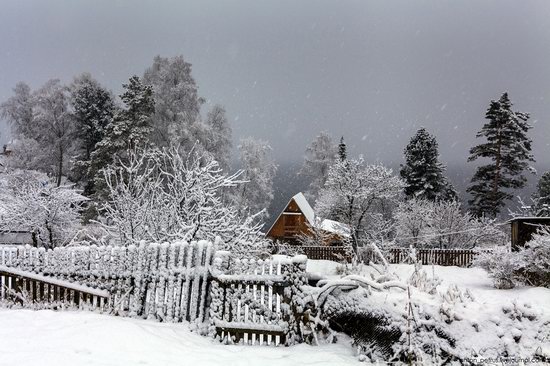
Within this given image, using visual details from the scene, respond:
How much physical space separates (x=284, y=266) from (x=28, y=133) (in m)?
36.9

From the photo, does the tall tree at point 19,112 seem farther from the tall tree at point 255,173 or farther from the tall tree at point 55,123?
the tall tree at point 255,173

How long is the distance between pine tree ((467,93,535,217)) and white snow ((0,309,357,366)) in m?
32.5

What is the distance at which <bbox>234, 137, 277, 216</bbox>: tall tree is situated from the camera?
38.0 m

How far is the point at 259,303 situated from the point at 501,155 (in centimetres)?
3381

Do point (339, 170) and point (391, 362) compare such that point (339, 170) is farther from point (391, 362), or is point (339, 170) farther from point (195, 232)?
point (391, 362)

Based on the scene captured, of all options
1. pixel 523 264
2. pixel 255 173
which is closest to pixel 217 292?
pixel 523 264

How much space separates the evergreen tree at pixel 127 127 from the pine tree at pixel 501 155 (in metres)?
26.4

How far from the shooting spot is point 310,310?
20.7ft

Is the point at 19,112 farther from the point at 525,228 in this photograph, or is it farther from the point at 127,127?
the point at 525,228

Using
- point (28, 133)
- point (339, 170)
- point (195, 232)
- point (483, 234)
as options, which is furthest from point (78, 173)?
point (483, 234)

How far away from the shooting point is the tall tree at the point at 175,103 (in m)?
30.6

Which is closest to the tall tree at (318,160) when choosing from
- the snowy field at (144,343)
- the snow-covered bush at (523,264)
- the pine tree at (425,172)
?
the pine tree at (425,172)

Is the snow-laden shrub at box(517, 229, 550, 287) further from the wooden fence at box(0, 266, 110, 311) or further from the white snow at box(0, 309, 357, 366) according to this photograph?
the wooden fence at box(0, 266, 110, 311)

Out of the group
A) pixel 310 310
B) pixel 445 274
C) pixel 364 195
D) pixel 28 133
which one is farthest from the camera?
pixel 28 133
